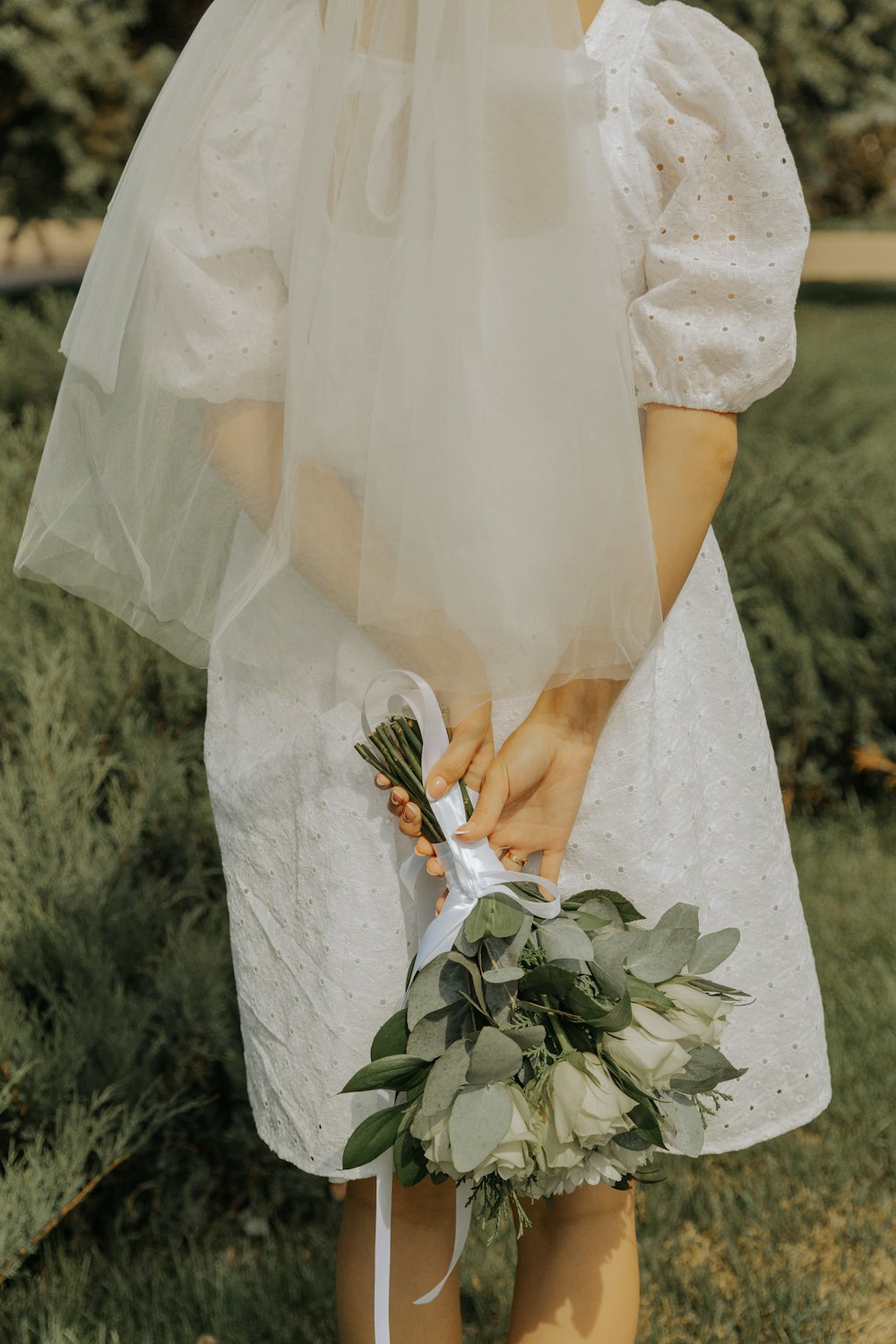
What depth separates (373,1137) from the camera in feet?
3.85

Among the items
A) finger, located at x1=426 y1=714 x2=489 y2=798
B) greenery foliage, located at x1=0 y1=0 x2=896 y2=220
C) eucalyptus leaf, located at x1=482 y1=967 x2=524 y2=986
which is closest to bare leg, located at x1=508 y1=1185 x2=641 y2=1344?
eucalyptus leaf, located at x1=482 y1=967 x2=524 y2=986

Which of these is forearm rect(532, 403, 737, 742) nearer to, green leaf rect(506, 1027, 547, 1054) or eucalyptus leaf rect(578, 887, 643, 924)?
eucalyptus leaf rect(578, 887, 643, 924)

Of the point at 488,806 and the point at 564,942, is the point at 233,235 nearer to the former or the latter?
the point at 488,806

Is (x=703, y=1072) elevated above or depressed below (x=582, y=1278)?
above

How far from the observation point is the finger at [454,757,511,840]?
1168mm

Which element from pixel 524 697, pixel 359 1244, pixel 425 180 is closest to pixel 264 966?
pixel 359 1244

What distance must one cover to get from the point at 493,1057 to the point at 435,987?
85mm

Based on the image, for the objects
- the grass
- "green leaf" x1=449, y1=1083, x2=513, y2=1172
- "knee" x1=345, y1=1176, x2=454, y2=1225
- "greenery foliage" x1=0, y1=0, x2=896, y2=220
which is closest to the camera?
"green leaf" x1=449, y1=1083, x2=513, y2=1172

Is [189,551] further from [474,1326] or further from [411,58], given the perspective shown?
[474,1326]

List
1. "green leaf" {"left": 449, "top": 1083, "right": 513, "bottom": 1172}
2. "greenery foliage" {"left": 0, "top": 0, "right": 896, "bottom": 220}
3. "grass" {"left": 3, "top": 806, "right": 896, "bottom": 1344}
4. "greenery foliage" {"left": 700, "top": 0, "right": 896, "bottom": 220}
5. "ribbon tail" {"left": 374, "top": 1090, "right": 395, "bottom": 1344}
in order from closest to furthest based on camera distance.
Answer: "green leaf" {"left": 449, "top": 1083, "right": 513, "bottom": 1172} < "ribbon tail" {"left": 374, "top": 1090, "right": 395, "bottom": 1344} < "grass" {"left": 3, "top": 806, "right": 896, "bottom": 1344} < "greenery foliage" {"left": 0, "top": 0, "right": 896, "bottom": 220} < "greenery foliage" {"left": 700, "top": 0, "right": 896, "bottom": 220}

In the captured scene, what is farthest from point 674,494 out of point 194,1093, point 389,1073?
point 194,1093

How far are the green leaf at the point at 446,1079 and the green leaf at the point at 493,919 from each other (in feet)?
0.33

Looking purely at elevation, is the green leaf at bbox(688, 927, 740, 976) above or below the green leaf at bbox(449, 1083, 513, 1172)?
below

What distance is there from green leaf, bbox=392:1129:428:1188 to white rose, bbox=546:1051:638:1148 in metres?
0.14
